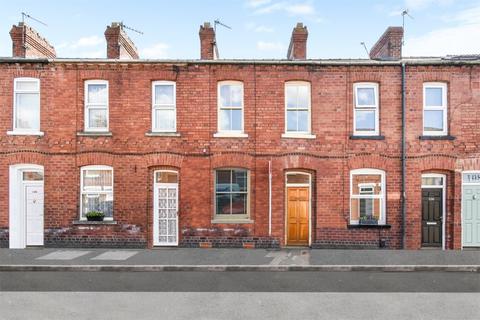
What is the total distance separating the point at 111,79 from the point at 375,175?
10259mm

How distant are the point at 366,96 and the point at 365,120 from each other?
2.92 feet

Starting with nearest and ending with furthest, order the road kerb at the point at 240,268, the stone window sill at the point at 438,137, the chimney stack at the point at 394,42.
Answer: the road kerb at the point at 240,268 → the stone window sill at the point at 438,137 → the chimney stack at the point at 394,42

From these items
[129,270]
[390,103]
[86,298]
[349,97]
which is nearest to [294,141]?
[349,97]

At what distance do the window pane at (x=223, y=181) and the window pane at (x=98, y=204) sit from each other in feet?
13.1

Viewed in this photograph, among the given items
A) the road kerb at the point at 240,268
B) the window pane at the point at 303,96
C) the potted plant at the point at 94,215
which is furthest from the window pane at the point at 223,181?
the potted plant at the point at 94,215

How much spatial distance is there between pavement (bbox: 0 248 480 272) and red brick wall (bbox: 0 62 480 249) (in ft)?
2.74

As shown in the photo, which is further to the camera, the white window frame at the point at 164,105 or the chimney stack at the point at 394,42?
the chimney stack at the point at 394,42

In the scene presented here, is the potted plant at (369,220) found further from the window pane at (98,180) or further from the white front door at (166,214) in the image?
the window pane at (98,180)

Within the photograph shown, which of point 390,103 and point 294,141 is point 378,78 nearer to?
point 390,103

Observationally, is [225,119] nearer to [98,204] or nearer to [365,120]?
[365,120]

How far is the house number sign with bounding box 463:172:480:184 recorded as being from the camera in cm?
1248

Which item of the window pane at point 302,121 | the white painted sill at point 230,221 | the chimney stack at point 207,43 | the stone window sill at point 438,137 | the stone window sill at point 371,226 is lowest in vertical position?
the stone window sill at point 371,226

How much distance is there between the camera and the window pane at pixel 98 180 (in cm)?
1260

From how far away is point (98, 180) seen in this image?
12.6 meters
